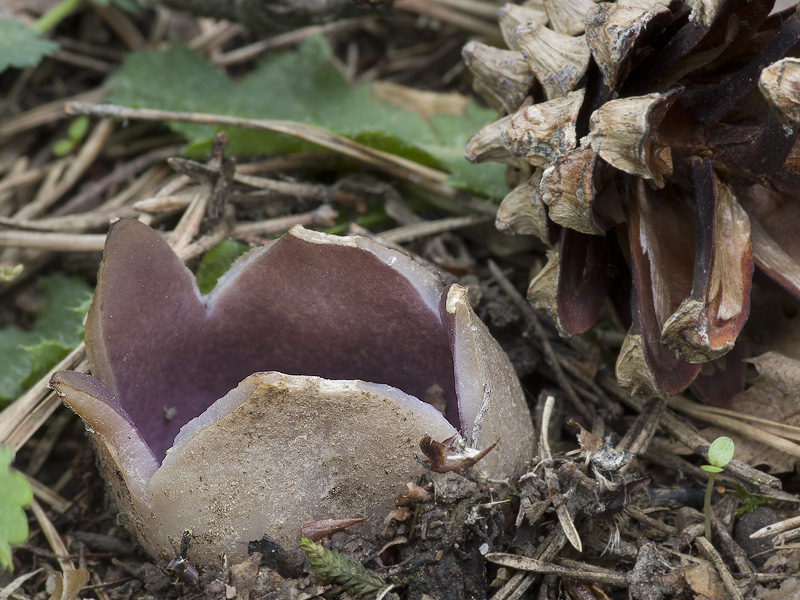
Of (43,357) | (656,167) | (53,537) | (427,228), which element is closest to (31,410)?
(43,357)

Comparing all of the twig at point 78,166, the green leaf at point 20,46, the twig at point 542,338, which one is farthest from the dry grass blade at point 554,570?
the green leaf at point 20,46

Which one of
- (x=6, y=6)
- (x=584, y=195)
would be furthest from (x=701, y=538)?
(x=6, y=6)

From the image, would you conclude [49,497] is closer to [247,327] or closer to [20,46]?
[247,327]

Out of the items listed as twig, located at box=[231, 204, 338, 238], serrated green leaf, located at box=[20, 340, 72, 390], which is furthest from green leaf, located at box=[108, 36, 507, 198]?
serrated green leaf, located at box=[20, 340, 72, 390]

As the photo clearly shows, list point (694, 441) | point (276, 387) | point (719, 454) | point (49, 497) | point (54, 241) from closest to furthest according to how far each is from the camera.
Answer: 1. point (276, 387)
2. point (719, 454)
3. point (694, 441)
4. point (49, 497)
5. point (54, 241)

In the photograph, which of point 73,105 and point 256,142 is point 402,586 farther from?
point 73,105

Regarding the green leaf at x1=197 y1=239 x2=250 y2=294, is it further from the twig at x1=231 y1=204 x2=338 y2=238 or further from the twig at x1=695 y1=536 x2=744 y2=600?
the twig at x1=695 y1=536 x2=744 y2=600
